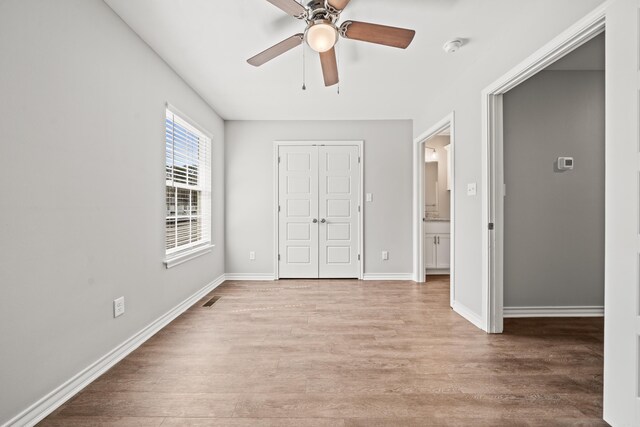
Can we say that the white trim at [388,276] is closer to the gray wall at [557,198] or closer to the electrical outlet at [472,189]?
the gray wall at [557,198]

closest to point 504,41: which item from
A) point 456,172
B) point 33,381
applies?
point 456,172

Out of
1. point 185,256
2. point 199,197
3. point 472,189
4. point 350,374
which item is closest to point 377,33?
point 472,189

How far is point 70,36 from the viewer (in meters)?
1.76

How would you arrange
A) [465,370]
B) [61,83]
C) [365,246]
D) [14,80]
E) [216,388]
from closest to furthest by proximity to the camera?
[14,80], [61,83], [216,388], [465,370], [365,246]

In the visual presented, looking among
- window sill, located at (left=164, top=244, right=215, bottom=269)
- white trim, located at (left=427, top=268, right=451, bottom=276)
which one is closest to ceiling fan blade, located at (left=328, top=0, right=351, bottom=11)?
window sill, located at (left=164, top=244, right=215, bottom=269)

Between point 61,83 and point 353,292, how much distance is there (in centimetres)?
346

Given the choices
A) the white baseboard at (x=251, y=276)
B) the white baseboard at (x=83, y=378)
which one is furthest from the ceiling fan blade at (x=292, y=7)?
the white baseboard at (x=251, y=276)

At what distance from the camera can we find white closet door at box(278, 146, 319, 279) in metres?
4.65

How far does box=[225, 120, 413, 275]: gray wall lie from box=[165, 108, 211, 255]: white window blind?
0.61 meters

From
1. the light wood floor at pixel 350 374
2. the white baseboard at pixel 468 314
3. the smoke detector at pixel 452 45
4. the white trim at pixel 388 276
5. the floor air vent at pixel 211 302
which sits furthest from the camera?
the white trim at pixel 388 276

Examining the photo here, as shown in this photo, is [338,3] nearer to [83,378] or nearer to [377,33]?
[377,33]

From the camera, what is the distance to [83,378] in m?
1.83

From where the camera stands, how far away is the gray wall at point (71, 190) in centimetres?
143

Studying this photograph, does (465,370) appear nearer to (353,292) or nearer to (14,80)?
(353,292)
